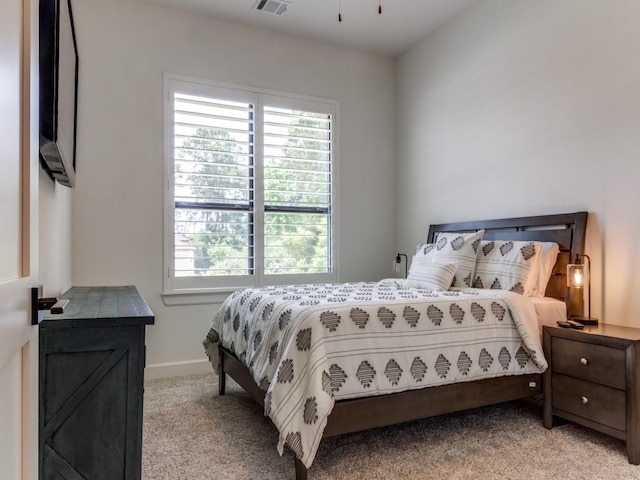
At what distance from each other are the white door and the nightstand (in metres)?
2.47

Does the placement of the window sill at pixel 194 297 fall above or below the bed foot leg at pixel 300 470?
above

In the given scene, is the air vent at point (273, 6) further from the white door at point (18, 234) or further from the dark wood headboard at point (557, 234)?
the white door at point (18, 234)

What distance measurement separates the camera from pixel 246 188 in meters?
4.02

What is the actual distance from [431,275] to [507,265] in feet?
1.66

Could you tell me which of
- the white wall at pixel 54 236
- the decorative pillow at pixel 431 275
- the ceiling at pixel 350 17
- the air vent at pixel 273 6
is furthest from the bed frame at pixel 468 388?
the air vent at pixel 273 6

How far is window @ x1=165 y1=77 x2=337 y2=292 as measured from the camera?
149 inches

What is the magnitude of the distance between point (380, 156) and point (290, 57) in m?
1.37

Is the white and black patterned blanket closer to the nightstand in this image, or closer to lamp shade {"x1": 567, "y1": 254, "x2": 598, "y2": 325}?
the nightstand

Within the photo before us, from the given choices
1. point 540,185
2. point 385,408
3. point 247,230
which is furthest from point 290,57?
point 385,408

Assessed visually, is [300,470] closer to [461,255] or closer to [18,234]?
[18,234]

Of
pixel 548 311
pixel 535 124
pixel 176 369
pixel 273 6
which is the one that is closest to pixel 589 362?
pixel 548 311

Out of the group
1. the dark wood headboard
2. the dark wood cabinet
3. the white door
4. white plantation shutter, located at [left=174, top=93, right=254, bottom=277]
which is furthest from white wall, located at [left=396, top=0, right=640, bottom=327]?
the white door

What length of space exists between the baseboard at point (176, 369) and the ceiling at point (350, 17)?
10.0 ft

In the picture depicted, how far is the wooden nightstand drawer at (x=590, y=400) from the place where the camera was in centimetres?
220
